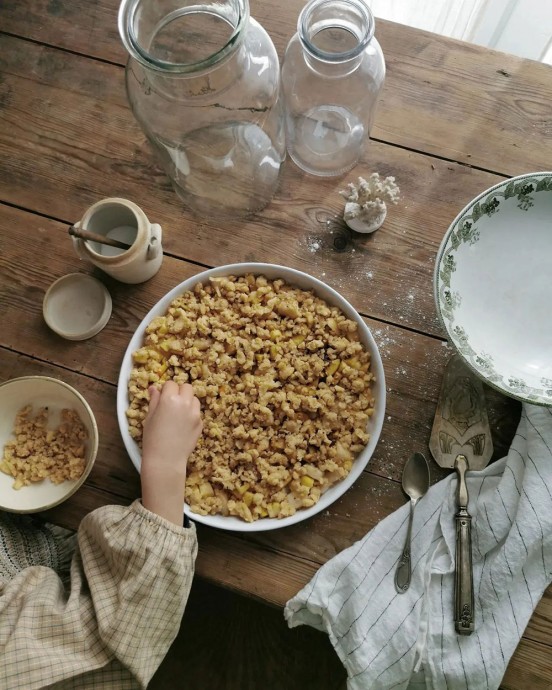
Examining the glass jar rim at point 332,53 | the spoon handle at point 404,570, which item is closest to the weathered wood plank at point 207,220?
the glass jar rim at point 332,53

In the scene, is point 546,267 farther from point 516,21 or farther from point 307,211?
point 516,21

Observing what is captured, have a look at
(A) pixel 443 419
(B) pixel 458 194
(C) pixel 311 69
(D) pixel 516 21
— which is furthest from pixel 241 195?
(D) pixel 516 21

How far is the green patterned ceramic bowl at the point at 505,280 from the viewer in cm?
88

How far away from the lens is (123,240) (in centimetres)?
96

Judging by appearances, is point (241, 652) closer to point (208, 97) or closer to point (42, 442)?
point (42, 442)

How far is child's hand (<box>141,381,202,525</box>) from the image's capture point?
84 cm

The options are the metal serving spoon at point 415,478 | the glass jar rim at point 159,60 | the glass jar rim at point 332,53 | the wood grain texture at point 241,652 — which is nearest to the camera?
the glass jar rim at point 159,60

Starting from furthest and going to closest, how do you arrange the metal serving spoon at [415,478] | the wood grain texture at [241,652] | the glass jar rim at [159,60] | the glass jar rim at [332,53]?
the wood grain texture at [241,652] < the metal serving spoon at [415,478] < the glass jar rim at [332,53] < the glass jar rim at [159,60]

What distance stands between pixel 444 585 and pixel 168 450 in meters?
0.43

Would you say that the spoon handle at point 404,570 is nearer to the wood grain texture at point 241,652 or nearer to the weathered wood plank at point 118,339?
the weathered wood plank at point 118,339

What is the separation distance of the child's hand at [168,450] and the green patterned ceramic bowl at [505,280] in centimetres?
39

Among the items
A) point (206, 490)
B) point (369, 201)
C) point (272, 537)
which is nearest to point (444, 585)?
point (272, 537)

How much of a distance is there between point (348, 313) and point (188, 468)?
33cm

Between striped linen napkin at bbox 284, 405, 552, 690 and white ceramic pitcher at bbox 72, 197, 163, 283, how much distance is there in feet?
1.69
